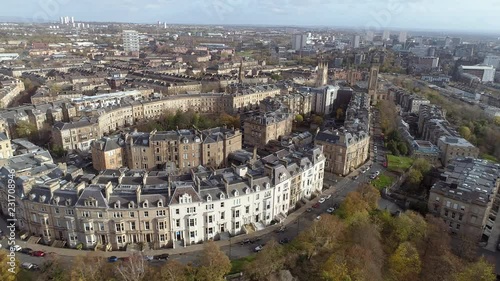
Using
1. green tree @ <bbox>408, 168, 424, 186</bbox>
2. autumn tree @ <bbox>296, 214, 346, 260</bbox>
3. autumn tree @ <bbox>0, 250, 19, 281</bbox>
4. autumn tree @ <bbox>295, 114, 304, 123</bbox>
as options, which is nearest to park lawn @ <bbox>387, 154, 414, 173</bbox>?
green tree @ <bbox>408, 168, 424, 186</bbox>

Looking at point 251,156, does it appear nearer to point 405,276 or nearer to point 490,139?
point 405,276

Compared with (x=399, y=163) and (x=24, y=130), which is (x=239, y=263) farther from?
(x=24, y=130)

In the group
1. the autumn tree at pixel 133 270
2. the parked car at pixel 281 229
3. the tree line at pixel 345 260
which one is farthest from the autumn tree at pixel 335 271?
the autumn tree at pixel 133 270

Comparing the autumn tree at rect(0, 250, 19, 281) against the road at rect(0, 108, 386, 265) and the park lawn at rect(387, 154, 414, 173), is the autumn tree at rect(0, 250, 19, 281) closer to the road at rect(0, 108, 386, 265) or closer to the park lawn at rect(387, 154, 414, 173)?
the road at rect(0, 108, 386, 265)

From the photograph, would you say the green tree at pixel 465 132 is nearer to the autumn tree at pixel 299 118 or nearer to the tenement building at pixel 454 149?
the tenement building at pixel 454 149

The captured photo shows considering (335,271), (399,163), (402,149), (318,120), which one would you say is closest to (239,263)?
(335,271)

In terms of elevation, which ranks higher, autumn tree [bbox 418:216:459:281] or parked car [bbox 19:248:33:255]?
autumn tree [bbox 418:216:459:281]

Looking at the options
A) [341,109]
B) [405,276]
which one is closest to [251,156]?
[405,276]
